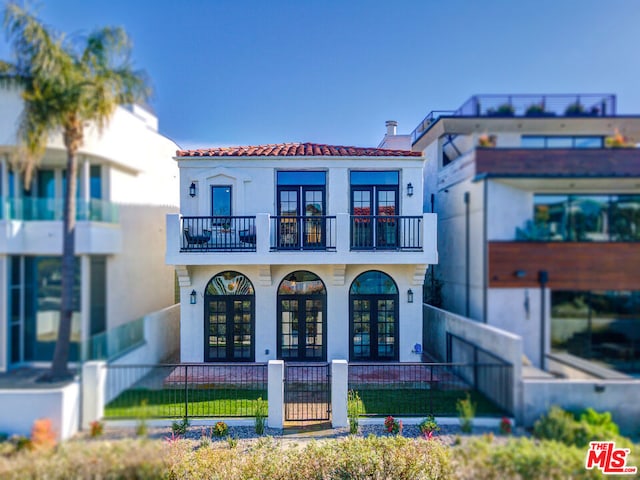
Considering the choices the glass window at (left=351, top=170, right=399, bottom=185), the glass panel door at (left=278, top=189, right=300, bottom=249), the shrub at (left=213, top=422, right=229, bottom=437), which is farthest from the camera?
the glass window at (left=351, top=170, right=399, bottom=185)

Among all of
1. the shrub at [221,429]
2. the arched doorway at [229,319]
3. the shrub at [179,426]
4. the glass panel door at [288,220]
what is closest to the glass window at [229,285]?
the arched doorway at [229,319]

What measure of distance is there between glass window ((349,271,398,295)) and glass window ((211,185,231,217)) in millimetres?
3265

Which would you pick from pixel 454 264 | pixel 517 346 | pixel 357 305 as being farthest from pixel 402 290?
pixel 517 346

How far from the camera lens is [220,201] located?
385 cm

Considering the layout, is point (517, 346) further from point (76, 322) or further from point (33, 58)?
point (33, 58)

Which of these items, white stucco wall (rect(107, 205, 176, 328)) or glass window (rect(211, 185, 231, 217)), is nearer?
white stucco wall (rect(107, 205, 176, 328))

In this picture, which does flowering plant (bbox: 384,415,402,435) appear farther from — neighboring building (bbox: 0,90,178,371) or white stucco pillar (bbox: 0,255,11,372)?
white stucco pillar (bbox: 0,255,11,372)

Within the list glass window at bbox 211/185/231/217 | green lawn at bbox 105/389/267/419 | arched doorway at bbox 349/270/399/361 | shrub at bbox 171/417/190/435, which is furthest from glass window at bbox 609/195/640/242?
shrub at bbox 171/417/190/435

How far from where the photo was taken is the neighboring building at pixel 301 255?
13.3ft

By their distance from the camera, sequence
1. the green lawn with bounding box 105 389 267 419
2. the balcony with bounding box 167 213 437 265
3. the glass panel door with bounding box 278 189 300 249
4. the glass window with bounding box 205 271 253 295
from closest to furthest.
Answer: the balcony with bounding box 167 213 437 265 < the green lawn with bounding box 105 389 267 419 < the glass window with bounding box 205 271 253 295 < the glass panel door with bounding box 278 189 300 249

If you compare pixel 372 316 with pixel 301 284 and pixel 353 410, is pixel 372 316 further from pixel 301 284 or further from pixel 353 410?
pixel 353 410

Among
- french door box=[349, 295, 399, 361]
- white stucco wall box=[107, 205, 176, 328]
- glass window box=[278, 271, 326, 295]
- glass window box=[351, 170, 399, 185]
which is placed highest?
glass window box=[351, 170, 399, 185]

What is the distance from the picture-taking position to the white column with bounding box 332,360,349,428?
197 inches

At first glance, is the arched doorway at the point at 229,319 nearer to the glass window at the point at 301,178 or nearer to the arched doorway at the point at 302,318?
the arched doorway at the point at 302,318
